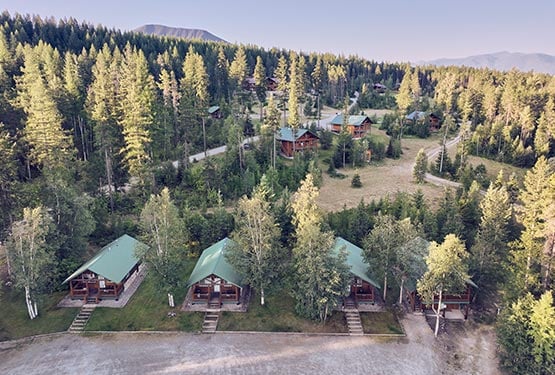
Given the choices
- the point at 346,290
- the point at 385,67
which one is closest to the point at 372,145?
the point at 346,290

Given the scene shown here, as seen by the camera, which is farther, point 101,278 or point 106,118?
point 106,118

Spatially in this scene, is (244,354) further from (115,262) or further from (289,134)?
(289,134)

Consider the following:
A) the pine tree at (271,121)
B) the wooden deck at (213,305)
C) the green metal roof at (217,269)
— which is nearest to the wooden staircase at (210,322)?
the wooden deck at (213,305)

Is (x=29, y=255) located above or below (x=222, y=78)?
below

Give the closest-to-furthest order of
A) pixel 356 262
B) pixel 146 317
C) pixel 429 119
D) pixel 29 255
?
pixel 29 255 < pixel 146 317 < pixel 356 262 < pixel 429 119

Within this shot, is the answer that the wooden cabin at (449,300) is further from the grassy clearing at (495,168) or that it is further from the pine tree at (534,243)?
the grassy clearing at (495,168)

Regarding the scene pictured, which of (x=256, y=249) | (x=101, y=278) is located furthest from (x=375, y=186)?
(x=101, y=278)
